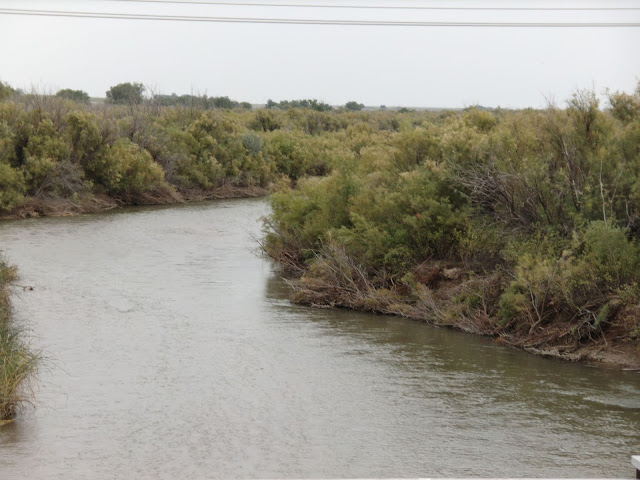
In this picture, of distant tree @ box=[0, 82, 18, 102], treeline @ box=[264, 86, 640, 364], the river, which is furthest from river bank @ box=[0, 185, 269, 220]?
treeline @ box=[264, 86, 640, 364]

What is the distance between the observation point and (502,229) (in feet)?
67.4

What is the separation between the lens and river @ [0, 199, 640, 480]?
12062 millimetres

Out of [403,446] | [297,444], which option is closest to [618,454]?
[403,446]

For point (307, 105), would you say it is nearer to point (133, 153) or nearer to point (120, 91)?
point (120, 91)

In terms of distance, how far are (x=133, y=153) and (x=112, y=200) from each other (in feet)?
12.5

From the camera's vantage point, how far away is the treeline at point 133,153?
43781mm

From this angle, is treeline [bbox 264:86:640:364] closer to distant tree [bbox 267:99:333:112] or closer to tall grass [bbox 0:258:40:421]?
tall grass [bbox 0:258:40:421]

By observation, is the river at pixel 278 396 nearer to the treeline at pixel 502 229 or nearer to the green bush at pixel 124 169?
the treeline at pixel 502 229

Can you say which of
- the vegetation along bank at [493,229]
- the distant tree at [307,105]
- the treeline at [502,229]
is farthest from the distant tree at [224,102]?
the treeline at [502,229]

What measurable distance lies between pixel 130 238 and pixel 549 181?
19.5 metres

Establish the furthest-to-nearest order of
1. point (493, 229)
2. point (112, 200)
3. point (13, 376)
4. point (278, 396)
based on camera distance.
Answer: point (112, 200) → point (493, 229) → point (278, 396) → point (13, 376)

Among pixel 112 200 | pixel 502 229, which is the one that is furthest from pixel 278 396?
pixel 112 200

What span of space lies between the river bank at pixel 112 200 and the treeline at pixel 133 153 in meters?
0.08

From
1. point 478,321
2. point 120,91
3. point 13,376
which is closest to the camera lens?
point 13,376
